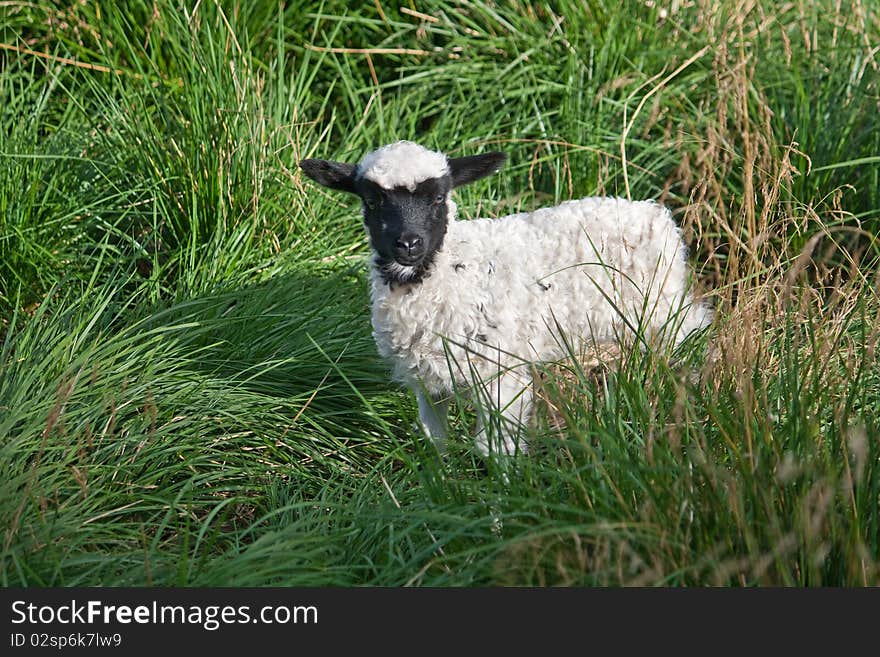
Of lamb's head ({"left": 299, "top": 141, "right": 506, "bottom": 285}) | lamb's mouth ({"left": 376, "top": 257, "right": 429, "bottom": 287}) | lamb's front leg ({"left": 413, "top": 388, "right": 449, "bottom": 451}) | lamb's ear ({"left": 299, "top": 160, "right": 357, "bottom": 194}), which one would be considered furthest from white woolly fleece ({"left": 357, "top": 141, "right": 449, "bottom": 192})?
lamb's front leg ({"left": 413, "top": 388, "right": 449, "bottom": 451})

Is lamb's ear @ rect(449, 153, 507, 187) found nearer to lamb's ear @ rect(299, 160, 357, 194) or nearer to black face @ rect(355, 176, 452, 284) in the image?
black face @ rect(355, 176, 452, 284)

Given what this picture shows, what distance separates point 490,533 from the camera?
119 inches

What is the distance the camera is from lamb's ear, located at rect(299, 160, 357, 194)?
4145mm

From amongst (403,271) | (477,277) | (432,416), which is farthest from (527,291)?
(432,416)

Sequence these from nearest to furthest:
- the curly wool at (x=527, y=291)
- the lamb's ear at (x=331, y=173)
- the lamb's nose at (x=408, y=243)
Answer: the lamb's nose at (x=408, y=243)
the curly wool at (x=527, y=291)
the lamb's ear at (x=331, y=173)

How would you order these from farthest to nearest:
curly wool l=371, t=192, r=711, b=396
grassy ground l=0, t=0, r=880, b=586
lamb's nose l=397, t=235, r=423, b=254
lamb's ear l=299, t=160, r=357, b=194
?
lamb's ear l=299, t=160, r=357, b=194 → curly wool l=371, t=192, r=711, b=396 → lamb's nose l=397, t=235, r=423, b=254 → grassy ground l=0, t=0, r=880, b=586

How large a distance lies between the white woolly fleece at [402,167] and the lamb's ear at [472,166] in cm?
14

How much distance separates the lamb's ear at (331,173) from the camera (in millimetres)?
4145

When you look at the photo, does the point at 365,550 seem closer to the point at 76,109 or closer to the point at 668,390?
the point at 668,390

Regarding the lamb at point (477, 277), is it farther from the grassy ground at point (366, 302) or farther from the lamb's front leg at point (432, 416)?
the grassy ground at point (366, 302)

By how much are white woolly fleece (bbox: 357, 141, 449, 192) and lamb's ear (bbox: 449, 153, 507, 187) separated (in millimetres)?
144

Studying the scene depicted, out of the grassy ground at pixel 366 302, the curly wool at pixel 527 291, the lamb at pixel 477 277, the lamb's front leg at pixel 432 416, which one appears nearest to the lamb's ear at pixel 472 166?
the lamb at pixel 477 277

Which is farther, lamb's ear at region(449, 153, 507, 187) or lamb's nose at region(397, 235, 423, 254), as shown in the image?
lamb's ear at region(449, 153, 507, 187)

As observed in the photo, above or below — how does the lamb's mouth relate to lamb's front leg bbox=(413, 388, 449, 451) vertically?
above
